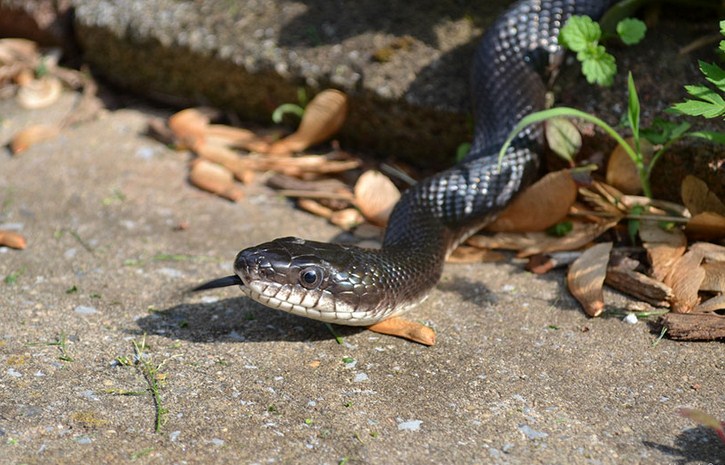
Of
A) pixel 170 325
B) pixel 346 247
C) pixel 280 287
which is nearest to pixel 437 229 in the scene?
pixel 346 247

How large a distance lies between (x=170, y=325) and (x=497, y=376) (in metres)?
1.38

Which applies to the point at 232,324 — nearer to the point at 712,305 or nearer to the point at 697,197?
the point at 712,305

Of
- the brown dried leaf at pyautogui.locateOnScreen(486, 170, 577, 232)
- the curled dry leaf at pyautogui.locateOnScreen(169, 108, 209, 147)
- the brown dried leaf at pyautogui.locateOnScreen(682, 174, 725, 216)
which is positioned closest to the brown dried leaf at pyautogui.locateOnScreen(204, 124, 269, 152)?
the curled dry leaf at pyautogui.locateOnScreen(169, 108, 209, 147)

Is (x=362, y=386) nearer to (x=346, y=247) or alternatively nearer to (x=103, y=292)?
(x=346, y=247)

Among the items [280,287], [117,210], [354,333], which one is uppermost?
[280,287]

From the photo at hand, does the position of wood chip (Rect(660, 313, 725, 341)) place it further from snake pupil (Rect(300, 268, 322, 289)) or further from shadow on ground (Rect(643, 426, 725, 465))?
snake pupil (Rect(300, 268, 322, 289))

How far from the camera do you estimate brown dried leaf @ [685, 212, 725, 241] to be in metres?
3.81

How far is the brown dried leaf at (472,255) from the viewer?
4.16 m

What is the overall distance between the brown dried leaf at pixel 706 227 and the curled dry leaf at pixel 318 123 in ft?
7.01

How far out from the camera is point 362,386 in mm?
3150

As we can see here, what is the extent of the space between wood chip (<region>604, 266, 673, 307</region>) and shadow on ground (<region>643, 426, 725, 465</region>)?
0.86 m

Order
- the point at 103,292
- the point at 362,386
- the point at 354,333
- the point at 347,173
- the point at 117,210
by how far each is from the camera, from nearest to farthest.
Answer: the point at 362,386, the point at 354,333, the point at 103,292, the point at 117,210, the point at 347,173

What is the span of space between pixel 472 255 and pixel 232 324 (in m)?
1.29

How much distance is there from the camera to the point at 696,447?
2.79 metres
